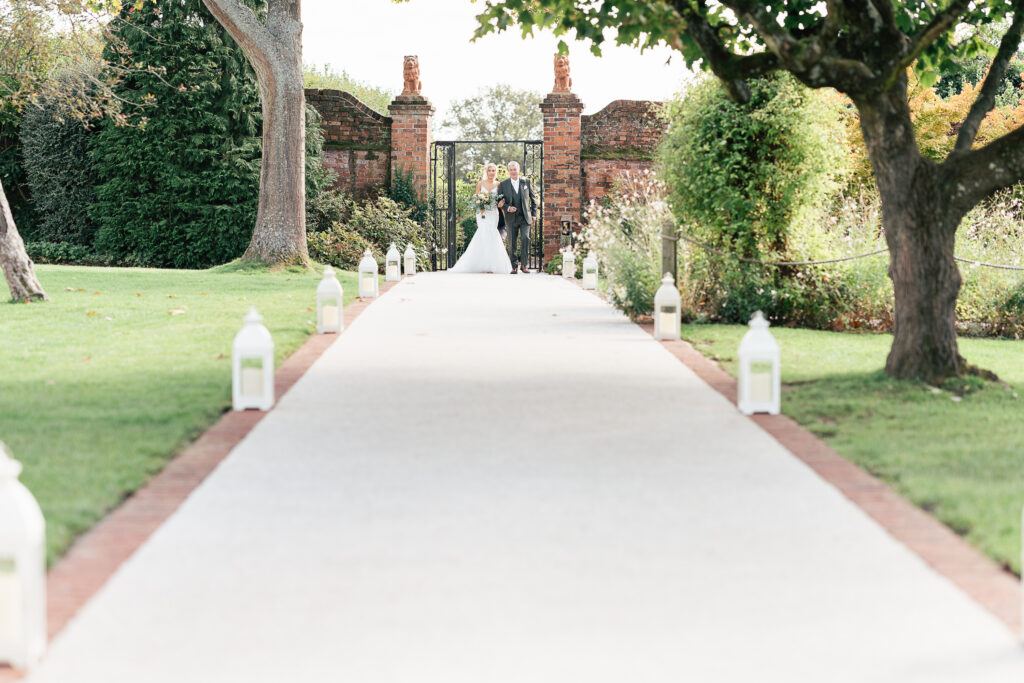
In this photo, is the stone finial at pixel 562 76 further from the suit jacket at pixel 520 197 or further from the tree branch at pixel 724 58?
the tree branch at pixel 724 58

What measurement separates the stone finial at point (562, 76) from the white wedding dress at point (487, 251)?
3.00m

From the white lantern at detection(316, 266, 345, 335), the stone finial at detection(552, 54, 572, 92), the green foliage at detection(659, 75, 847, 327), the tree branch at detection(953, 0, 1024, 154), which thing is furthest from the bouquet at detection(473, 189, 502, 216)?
the tree branch at detection(953, 0, 1024, 154)

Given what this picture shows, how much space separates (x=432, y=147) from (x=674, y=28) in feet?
58.4

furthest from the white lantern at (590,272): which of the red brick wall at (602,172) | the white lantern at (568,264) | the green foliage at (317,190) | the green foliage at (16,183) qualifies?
the green foliage at (16,183)

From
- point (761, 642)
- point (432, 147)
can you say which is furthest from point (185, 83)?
point (761, 642)

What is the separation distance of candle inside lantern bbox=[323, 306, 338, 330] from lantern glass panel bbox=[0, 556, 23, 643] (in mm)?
9577

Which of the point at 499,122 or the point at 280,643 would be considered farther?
the point at 499,122

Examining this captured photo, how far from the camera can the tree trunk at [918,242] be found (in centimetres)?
1003

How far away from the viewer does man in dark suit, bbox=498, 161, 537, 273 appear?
26.3 metres

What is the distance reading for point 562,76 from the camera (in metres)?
28.0

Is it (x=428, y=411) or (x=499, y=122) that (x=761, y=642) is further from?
(x=499, y=122)

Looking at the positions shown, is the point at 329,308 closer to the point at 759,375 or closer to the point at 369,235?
the point at 759,375

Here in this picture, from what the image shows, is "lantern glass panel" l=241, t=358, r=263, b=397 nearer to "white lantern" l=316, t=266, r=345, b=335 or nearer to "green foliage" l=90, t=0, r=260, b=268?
"white lantern" l=316, t=266, r=345, b=335

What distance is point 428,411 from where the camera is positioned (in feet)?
28.3
